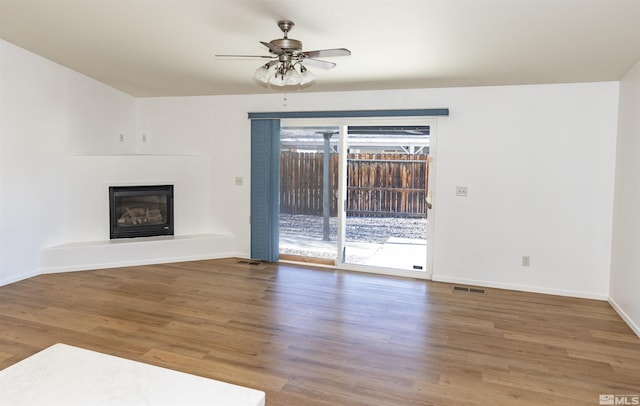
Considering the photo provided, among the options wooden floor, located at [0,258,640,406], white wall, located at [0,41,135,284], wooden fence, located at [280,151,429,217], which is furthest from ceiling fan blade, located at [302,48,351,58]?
white wall, located at [0,41,135,284]

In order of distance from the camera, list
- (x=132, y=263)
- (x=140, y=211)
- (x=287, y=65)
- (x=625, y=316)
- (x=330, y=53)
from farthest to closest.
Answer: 1. (x=140, y=211)
2. (x=132, y=263)
3. (x=625, y=316)
4. (x=287, y=65)
5. (x=330, y=53)

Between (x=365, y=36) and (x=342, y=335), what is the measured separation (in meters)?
2.42

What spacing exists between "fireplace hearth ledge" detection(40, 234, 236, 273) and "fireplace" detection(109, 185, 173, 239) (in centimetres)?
13

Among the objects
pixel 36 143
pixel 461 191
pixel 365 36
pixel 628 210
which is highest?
pixel 365 36

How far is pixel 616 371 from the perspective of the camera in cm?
280

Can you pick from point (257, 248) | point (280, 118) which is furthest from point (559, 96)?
point (257, 248)

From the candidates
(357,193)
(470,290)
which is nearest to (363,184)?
(357,193)

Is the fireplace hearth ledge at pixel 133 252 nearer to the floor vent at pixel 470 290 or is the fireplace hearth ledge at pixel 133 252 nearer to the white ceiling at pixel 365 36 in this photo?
the white ceiling at pixel 365 36

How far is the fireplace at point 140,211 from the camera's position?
5.44 metres

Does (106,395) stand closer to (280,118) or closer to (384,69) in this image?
(384,69)

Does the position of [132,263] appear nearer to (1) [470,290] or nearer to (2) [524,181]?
(1) [470,290]

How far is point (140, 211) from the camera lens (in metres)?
5.64

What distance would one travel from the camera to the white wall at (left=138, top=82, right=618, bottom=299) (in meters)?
4.27

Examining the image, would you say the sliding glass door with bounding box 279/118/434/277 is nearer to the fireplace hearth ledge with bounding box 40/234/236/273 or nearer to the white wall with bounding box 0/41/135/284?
the fireplace hearth ledge with bounding box 40/234/236/273
